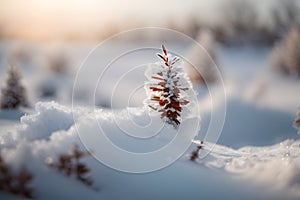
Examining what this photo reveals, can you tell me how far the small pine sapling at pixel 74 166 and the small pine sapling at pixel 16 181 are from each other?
442mm

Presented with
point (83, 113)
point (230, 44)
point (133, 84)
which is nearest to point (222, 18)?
point (230, 44)

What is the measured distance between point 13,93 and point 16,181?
986 centimetres

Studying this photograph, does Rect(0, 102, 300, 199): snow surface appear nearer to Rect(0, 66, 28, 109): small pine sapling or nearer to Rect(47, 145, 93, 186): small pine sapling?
Rect(47, 145, 93, 186): small pine sapling

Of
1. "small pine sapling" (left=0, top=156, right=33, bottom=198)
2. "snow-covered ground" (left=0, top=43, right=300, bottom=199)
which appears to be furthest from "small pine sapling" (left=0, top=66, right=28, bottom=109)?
"small pine sapling" (left=0, top=156, right=33, bottom=198)

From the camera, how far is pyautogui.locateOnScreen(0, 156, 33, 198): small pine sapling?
5031 millimetres

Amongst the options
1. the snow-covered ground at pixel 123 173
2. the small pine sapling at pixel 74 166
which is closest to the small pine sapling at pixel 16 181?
the snow-covered ground at pixel 123 173

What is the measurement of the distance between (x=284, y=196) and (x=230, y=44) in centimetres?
6328

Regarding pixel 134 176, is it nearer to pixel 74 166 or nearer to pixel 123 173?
pixel 123 173

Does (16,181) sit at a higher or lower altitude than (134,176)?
lower

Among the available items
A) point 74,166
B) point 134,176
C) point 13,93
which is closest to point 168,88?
point 134,176

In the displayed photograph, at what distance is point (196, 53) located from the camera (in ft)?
95.9

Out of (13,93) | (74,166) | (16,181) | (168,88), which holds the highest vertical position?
(13,93)

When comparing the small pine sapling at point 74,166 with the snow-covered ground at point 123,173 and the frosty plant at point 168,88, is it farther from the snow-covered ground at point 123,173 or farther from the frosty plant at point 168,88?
the frosty plant at point 168,88

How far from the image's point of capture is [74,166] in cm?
547
